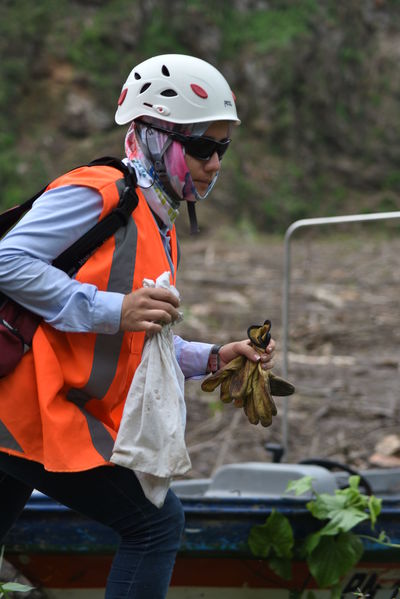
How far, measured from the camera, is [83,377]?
8.04ft

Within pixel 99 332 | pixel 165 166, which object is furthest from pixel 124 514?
pixel 165 166

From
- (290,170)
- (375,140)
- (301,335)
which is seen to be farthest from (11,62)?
Result: (301,335)

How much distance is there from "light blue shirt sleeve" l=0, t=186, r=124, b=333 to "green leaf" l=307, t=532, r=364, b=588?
153cm

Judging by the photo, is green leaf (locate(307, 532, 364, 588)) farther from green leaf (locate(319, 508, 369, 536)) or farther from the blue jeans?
the blue jeans

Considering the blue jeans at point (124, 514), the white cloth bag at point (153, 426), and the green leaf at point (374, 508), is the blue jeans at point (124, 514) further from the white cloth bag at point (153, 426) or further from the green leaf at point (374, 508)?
the green leaf at point (374, 508)

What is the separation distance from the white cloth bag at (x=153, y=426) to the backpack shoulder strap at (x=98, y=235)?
6.5 inches

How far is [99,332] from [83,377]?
129 millimetres

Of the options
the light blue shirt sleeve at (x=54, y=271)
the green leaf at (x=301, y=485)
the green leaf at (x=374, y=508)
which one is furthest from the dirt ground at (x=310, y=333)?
the light blue shirt sleeve at (x=54, y=271)

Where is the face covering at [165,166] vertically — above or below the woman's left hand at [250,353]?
above

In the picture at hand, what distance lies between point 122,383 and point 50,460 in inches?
11.1

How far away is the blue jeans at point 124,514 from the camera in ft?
8.07

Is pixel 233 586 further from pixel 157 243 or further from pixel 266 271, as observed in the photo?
pixel 266 271

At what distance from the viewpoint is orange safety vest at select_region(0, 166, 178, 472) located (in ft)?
7.84

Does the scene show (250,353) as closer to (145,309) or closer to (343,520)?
(145,309)
